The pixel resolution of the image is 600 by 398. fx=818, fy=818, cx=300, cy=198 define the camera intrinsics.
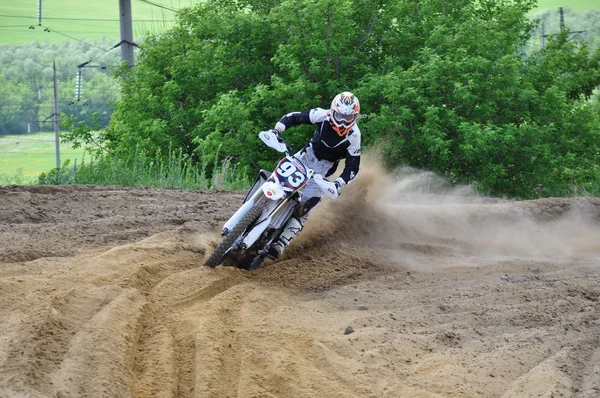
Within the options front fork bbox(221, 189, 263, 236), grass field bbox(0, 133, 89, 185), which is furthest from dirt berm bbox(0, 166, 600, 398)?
grass field bbox(0, 133, 89, 185)

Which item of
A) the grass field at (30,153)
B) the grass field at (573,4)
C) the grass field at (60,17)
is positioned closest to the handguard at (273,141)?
the grass field at (30,153)

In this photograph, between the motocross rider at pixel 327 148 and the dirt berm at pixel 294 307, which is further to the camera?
the motocross rider at pixel 327 148

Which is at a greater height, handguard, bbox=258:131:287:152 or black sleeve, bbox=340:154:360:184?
handguard, bbox=258:131:287:152

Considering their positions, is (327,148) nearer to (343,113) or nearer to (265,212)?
(343,113)

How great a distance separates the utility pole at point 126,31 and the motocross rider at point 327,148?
79.1 feet

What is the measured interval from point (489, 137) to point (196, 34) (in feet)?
43.4

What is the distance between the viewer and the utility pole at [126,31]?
32.8 metres

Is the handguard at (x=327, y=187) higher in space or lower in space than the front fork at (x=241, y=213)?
higher

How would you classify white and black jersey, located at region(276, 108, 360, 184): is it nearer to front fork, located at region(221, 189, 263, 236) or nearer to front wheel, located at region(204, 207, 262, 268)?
front fork, located at region(221, 189, 263, 236)

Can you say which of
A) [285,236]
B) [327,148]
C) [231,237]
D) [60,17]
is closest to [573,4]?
[60,17]

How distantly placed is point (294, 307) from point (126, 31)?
2735 cm

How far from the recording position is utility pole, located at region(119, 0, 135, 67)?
1293 inches

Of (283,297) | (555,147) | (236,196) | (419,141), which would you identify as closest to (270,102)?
(419,141)

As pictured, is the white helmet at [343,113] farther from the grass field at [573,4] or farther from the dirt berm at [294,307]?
the grass field at [573,4]
